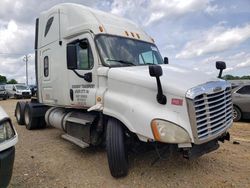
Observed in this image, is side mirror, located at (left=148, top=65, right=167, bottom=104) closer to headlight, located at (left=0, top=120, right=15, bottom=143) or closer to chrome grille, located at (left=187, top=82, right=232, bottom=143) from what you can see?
chrome grille, located at (left=187, top=82, right=232, bottom=143)

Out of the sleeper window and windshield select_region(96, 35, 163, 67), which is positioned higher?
the sleeper window

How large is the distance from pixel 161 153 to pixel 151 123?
0.98m

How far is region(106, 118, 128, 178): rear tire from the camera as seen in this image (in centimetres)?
486

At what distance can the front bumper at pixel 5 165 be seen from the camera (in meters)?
2.95

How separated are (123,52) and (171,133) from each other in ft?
7.84

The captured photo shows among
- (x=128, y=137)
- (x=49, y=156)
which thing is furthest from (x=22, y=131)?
(x=128, y=137)

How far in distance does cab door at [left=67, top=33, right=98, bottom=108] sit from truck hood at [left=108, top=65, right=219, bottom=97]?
2.04 ft

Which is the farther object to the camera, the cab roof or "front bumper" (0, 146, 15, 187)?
the cab roof

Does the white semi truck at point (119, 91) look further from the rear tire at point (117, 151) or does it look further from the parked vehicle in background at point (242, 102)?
the parked vehicle in background at point (242, 102)

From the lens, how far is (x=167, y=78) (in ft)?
15.3

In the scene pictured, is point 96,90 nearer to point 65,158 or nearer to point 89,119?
point 89,119

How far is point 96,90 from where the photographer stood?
5.73m

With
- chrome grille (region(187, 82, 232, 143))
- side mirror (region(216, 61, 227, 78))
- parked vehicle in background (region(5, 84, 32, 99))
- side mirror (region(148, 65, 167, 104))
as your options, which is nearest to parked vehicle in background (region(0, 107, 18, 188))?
side mirror (region(148, 65, 167, 104))

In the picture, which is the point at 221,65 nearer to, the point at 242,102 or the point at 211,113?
the point at 211,113
